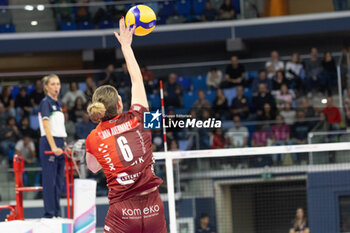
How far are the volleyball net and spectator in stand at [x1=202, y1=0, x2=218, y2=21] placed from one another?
274 inches

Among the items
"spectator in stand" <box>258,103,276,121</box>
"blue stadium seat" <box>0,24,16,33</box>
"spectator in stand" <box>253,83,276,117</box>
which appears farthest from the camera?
"blue stadium seat" <box>0,24,16,33</box>

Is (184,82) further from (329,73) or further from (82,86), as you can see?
(329,73)

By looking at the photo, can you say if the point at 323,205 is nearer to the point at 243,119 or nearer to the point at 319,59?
the point at 243,119

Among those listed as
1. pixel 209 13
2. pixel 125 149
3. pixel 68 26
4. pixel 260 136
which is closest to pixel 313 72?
pixel 260 136

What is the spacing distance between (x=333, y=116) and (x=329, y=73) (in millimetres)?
2396

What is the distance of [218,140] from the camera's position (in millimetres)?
12867

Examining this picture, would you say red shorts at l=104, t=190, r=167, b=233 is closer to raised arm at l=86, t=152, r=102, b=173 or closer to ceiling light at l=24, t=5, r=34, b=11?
raised arm at l=86, t=152, r=102, b=173

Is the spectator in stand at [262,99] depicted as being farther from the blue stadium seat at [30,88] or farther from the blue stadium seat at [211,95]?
the blue stadium seat at [30,88]

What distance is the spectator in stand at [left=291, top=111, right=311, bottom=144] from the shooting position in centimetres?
1318

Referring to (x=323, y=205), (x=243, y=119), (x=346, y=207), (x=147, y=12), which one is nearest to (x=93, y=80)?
(x=243, y=119)

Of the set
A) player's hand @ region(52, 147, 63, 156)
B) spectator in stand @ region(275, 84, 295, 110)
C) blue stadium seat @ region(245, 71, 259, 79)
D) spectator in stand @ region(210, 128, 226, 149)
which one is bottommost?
player's hand @ region(52, 147, 63, 156)

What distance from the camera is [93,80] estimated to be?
18.1 metres

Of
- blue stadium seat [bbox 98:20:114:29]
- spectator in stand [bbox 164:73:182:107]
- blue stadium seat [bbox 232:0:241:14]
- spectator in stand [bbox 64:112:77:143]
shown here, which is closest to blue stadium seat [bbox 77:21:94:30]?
blue stadium seat [bbox 98:20:114:29]

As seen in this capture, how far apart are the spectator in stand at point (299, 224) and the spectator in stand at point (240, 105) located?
305 centimetres
